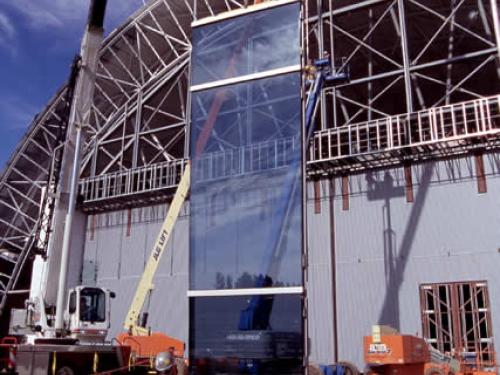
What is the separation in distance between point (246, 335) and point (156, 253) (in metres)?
14.0

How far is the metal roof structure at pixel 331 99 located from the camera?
28062 millimetres

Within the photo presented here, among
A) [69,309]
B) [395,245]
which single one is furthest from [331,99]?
[69,309]

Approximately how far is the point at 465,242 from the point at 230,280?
19.2 m

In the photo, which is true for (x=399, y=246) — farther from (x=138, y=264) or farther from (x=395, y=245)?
(x=138, y=264)

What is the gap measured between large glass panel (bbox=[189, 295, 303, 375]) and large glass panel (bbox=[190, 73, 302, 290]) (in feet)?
0.93

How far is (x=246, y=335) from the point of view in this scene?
27.0 ft

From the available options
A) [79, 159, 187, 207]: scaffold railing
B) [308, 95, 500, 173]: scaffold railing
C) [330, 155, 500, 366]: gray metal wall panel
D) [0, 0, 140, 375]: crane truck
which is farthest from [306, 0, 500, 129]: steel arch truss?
[0, 0, 140, 375]: crane truck

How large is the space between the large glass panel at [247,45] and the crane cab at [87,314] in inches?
471

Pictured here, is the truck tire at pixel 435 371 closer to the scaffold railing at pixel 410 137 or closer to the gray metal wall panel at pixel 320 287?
the gray metal wall panel at pixel 320 287

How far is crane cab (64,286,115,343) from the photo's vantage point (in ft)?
61.6

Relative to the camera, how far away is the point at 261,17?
9445mm

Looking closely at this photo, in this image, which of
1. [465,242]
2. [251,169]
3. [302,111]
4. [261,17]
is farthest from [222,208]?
[465,242]

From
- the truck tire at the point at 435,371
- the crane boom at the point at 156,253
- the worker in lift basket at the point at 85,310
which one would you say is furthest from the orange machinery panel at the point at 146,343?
the truck tire at the point at 435,371

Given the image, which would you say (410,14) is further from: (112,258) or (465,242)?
(112,258)
